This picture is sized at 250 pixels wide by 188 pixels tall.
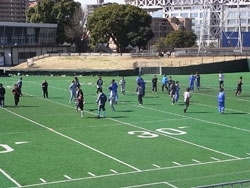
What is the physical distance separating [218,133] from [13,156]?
8.84 metres

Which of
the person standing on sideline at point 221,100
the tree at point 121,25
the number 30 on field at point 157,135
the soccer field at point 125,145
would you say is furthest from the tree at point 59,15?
the number 30 on field at point 157,135

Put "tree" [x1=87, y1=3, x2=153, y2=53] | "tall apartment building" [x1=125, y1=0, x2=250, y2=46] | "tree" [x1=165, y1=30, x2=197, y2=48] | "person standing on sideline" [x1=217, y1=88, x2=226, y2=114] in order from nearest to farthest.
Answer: "person standing on sideline" [x1=217, y1=88, x2=226, y2=114] → "tree" [x1=87, y1=3, x2=153, y2=53] → "tree" [x1=165, y1=30, x2=197, y2=48] → "tall apartment building" [x1=125, y1=0, x2=250, y2=46]

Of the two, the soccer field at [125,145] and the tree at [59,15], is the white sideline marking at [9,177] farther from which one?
the tree at [59,15]

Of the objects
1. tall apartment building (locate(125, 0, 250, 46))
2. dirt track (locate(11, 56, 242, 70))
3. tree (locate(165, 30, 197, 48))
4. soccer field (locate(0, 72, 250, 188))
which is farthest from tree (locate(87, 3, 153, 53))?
soccer field (locate(0, 72, 250, 188))

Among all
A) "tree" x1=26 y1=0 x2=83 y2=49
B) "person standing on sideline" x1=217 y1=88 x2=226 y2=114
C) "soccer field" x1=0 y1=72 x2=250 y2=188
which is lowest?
"soccer field" x1=0 y1=72 x2=250 y2=188

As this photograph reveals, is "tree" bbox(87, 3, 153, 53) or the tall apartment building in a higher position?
the tall apartment building

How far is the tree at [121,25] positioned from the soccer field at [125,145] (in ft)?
195

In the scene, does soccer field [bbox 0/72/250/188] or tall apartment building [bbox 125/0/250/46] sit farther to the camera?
tall apartment building [bbox 125/0/250/46]

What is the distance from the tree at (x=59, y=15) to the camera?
103688 millimetres

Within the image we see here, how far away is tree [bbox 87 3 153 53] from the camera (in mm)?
92062

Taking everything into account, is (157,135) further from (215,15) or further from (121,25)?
(215,15)

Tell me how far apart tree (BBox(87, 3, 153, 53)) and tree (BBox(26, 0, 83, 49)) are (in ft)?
35.2

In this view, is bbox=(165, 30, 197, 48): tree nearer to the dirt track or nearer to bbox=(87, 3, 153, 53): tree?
bbox=(87, 3, 153, 53): tree

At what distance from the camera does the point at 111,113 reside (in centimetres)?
2905
